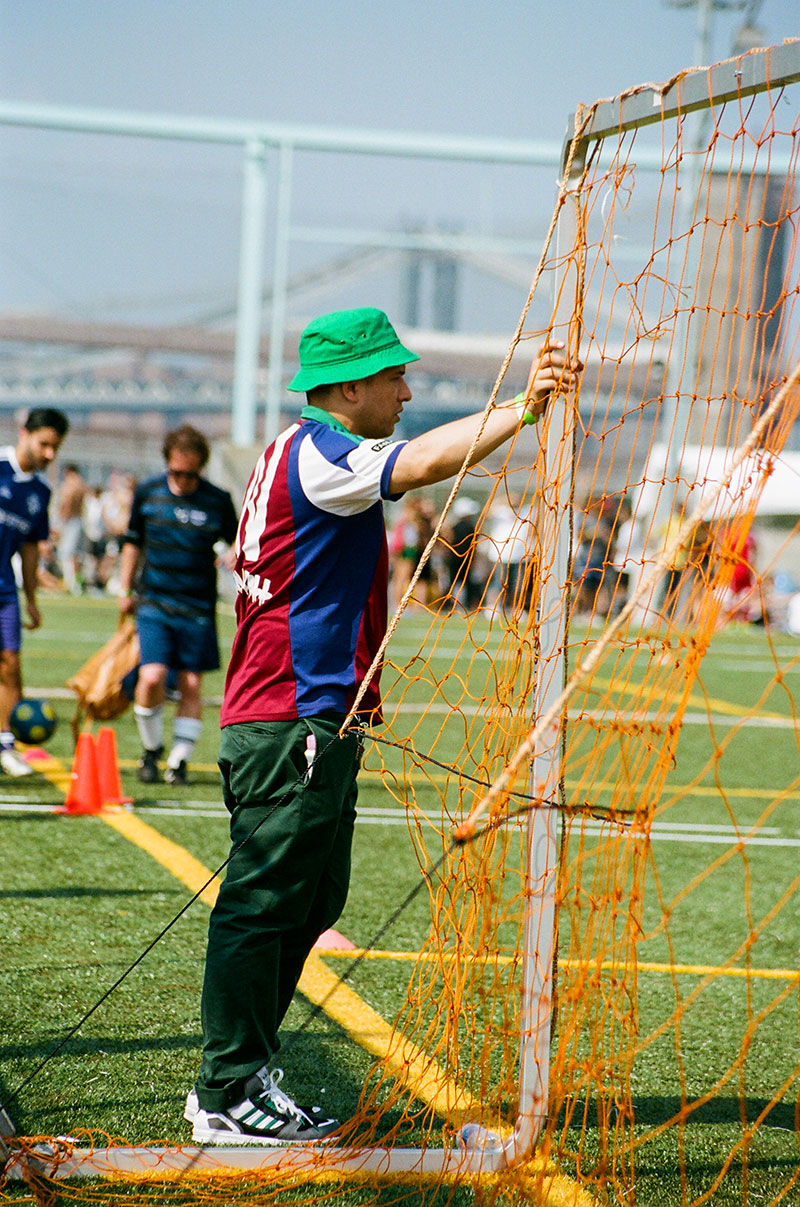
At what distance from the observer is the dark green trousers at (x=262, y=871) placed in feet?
10.3

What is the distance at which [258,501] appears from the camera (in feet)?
10.6

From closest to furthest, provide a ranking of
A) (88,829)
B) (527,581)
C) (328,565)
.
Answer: (328,565)
(527,581)
(88,829)

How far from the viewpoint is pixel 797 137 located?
3.30 m

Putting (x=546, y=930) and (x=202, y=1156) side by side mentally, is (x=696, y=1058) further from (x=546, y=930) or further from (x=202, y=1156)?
(x=202, y=1156)

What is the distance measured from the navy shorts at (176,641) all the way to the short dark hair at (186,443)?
94 centimetres

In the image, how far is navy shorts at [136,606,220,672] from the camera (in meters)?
7.61

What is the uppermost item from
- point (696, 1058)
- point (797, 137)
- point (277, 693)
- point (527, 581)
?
point (797, 137)

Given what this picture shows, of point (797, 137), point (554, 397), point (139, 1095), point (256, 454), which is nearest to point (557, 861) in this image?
point (554, 397)

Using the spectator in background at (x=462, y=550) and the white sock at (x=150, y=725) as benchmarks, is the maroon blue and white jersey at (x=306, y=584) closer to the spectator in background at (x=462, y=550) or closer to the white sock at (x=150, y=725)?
the white sock at (x=150, y=725)

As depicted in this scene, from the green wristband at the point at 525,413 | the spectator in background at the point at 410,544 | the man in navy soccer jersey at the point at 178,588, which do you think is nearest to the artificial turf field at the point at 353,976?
the man in navy soccer jersey at the point at 178,588

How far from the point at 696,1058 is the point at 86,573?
24.7m

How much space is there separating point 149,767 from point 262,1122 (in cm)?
477

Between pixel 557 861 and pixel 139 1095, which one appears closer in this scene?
pixel 557 861

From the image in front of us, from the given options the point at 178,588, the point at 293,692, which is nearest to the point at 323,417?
the point at 293,692
